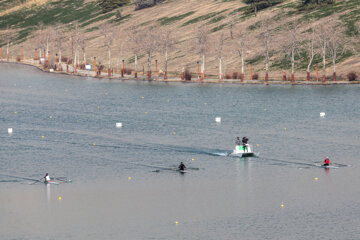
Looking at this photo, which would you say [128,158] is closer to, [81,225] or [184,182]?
[184,182]

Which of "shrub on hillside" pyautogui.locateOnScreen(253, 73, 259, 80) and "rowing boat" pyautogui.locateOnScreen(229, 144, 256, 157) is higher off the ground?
"shrub on hillside" pyautogui.locateOnScreen(253, 73, 259, 80)

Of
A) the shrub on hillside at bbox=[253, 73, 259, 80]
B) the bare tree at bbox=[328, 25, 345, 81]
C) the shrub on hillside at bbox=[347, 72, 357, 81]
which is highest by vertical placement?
the bare tree at bbox=[328, 25, 345, 81]

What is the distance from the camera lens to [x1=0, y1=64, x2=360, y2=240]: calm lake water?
6806cm

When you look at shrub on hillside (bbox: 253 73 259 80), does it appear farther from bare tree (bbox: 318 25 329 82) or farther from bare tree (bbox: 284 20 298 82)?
bare tree (bbox: 318 25 329 82)

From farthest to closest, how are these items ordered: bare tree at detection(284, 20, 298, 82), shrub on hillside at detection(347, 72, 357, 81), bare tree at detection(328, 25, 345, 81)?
bare tree at detection(284, 20, 298, 82)
bare tree at detection(328, 25, 345, 81)
shrub on hillside at detection(347, 72, 357, 81)

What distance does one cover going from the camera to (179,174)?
8600 cm

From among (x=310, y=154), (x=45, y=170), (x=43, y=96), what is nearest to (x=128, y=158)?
(x=45, y=170)

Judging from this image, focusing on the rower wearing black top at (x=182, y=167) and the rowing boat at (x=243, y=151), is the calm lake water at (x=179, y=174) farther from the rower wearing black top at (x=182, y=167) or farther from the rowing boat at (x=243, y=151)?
the rower wearing black top at (x=182, y=167)

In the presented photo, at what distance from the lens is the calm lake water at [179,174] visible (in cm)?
6806

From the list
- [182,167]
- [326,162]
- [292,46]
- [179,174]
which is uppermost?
[292,46]

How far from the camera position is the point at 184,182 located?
82.5 m

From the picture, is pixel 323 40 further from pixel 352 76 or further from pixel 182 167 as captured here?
pixel 182 167

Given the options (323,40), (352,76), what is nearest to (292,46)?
(323,40)

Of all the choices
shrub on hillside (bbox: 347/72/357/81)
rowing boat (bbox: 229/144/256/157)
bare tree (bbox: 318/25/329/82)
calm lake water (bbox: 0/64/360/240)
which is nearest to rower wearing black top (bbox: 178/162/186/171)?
calm lake water (bbox: 0/64/360/240)
